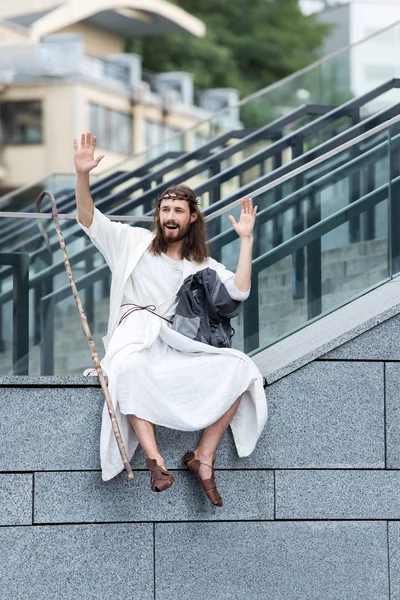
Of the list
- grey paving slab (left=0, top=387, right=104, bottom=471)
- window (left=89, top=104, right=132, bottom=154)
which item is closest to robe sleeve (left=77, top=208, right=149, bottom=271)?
grey paving slab (left=0, top=387, right=104, bottom=471)

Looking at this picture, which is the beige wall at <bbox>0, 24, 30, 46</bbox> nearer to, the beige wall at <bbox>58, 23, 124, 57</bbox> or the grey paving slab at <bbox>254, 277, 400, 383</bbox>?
the beige wall at <bbox>58, 23, 124, 57</bbox>

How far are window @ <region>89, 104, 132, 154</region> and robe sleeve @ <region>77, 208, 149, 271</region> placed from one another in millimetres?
28991

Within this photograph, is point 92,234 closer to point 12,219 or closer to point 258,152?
point 12,219

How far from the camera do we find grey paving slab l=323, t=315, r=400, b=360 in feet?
25.3

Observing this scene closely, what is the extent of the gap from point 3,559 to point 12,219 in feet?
6.71

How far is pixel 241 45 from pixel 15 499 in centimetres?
4060

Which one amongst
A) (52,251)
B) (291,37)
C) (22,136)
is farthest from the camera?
(291,37)

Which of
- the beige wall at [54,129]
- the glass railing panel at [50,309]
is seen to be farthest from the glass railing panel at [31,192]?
the beige wall at [54,129]

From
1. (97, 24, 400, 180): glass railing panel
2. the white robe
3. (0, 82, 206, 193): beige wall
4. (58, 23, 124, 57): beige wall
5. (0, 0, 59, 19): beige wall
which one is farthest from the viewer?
(58, 23, 124, 57): beige wall

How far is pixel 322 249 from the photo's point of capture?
26.7 ft

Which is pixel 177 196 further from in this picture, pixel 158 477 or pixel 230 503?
pixel 230 503

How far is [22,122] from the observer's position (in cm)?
3666

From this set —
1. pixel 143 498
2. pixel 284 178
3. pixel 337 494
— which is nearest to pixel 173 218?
pixel 284 178

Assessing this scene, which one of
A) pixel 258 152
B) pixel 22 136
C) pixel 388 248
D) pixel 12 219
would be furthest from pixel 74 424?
pixel 22 136
